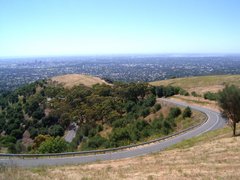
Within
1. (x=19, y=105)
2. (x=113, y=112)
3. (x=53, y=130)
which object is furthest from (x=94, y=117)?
(x=19, y=105)

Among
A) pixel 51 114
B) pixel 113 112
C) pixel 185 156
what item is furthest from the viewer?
pixel 51 114

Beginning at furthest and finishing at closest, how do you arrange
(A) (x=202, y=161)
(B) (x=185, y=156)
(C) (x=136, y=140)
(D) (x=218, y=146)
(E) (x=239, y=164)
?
1. (C) (x=136, y=140)
2. (D) (x=218, y=146)
3. (B) (x=185, y=156)
4. (A) (x=202, y=161)
5. (E) (x=239, y=164)

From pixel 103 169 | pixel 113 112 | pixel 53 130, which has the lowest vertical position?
pixel 53 130

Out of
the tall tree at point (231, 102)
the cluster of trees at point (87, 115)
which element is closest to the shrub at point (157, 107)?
the cluster of trees at point (87, 115)

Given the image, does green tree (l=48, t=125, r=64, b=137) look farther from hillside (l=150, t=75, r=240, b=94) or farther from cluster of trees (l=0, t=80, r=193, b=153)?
hillside (l=150, t=75, r=240, b=94)

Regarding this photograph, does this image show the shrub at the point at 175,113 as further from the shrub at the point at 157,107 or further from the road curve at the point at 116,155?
the road curve at the point at 116,155

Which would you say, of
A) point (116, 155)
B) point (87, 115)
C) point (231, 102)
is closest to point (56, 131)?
point (87, 115)

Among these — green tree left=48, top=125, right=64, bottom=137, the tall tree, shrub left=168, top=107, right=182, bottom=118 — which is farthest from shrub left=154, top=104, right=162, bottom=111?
the tall tree

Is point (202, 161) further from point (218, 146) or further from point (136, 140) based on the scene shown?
point (136, 140)
